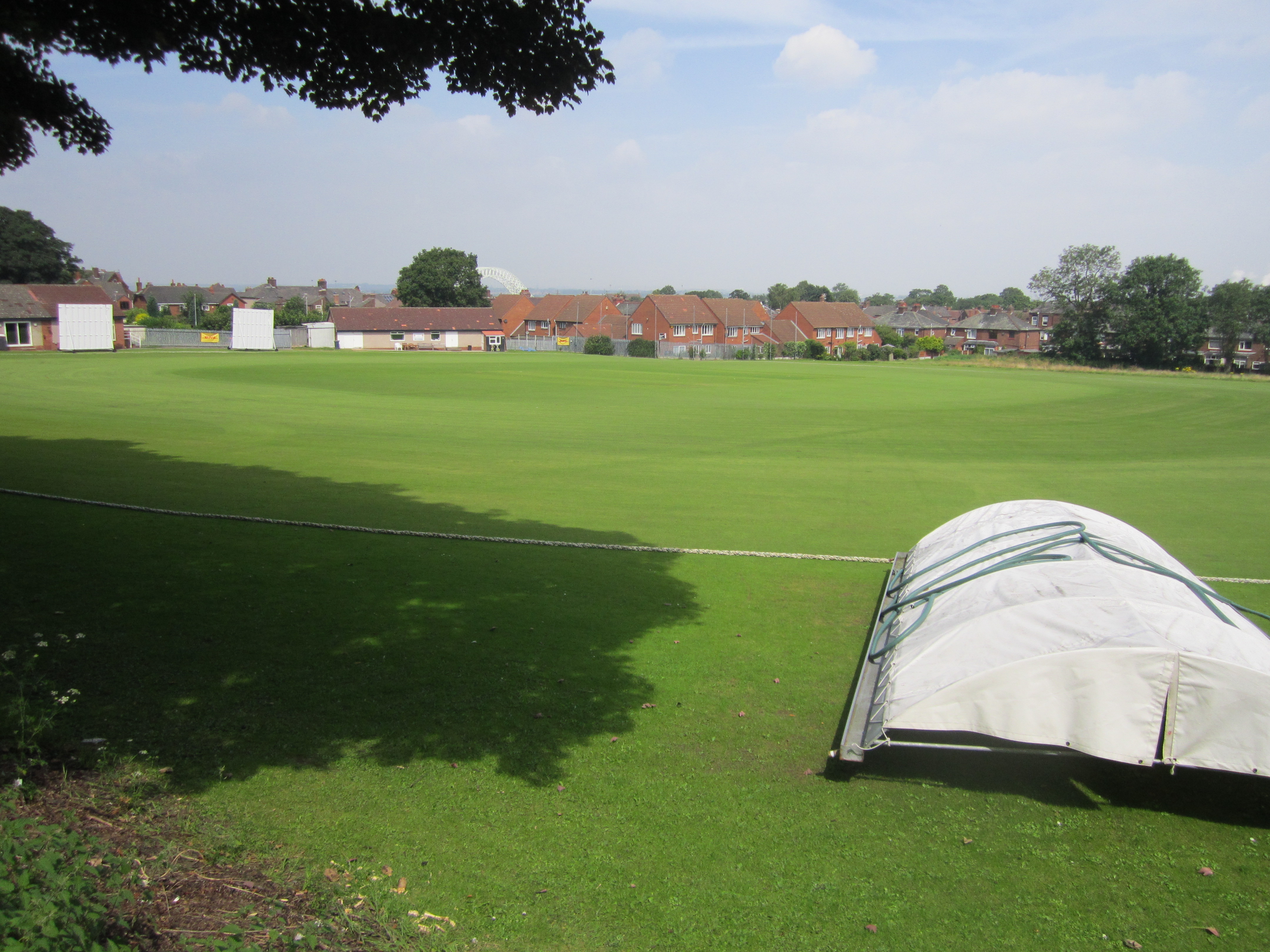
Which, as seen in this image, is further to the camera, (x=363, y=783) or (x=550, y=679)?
(x=550, y=679)

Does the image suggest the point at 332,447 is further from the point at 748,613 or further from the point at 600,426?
the point at 748,613

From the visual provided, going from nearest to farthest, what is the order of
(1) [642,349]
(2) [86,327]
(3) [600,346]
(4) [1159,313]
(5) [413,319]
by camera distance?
(2) [86,327] → (4) [1159,313] → (1) [642,349] → (3) [600,346] → (5) [413,319]

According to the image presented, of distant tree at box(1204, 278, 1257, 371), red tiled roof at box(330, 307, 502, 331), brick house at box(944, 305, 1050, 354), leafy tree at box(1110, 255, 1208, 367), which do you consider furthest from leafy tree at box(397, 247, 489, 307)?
distant tree at box(1204, 278, 1257, 371)

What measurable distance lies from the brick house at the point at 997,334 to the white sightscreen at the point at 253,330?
9523cm

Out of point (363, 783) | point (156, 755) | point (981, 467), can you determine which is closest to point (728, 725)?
point (363, 783)

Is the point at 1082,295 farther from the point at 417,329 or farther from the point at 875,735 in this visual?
the point at 875,735

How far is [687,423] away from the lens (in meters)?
30.9

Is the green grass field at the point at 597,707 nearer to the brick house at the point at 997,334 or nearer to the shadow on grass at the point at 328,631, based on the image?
the shadow on grass at the point at 328,631

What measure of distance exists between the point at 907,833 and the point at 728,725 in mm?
1864

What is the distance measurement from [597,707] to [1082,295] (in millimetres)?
108065

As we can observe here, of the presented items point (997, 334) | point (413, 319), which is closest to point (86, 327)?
point (413, 319)

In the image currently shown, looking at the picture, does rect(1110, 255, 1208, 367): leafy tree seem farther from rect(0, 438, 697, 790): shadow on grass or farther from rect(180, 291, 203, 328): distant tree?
rect(180, 291, 203, 328): distant tree

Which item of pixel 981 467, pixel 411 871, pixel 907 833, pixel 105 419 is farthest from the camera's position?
pixel 105 419

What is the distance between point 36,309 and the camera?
233 feet
